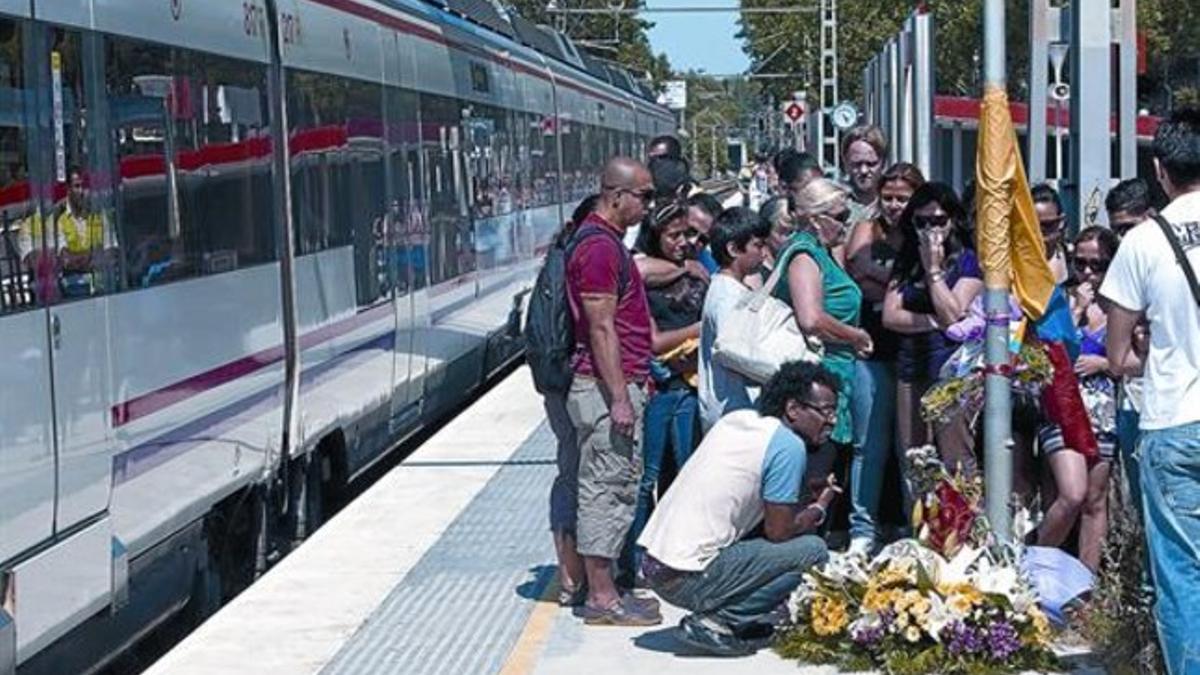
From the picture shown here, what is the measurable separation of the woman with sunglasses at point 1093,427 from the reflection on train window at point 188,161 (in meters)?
3.46

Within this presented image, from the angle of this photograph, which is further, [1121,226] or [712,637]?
[1121,226]

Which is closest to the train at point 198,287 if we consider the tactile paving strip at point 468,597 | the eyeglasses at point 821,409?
the tactile paving strip at point 468,597

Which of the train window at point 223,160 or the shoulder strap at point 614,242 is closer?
the shoulder strap at point 614,242

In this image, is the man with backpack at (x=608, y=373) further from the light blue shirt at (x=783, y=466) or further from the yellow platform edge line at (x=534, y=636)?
the light blue shirt at (x=783, y=466)

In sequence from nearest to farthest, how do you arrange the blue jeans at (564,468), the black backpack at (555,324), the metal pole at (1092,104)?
the black backpack at (555,324), the blue jeans at (564,468), the metal pole at (1092,104)

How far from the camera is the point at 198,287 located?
9.14 meters

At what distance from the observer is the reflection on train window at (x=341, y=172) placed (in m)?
11.5

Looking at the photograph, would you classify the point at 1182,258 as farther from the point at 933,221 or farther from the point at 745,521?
the point at 933,221

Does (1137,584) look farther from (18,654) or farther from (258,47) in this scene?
(258,47)

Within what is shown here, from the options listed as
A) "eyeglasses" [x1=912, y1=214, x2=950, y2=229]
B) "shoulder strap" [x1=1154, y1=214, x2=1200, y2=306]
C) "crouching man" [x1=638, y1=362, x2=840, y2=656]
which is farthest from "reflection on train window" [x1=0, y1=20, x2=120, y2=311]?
"shoulder strap" [x1=1154, y1=214, x2=1200, y2=306]

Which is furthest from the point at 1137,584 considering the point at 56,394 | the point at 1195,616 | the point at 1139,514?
the point at 56,394

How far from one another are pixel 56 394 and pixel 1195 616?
11.8 feet

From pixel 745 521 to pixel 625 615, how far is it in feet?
3.03


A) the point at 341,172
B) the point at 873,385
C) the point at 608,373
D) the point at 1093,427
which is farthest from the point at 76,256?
the point at 341,172
